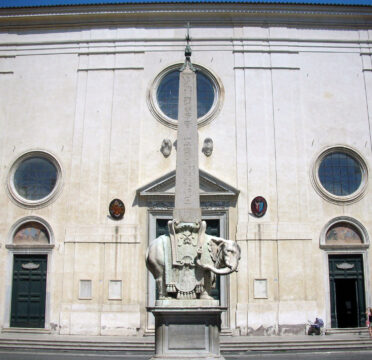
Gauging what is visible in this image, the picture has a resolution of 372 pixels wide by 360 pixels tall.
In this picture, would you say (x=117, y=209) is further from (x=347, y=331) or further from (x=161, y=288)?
(x=161, y=288)

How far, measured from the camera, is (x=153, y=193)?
19266 millimetres

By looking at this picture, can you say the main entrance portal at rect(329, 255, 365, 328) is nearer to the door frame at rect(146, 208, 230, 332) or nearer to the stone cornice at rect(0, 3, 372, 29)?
the door frame at rect(146, 208, 230, 332)

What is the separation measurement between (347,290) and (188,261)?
11.6m

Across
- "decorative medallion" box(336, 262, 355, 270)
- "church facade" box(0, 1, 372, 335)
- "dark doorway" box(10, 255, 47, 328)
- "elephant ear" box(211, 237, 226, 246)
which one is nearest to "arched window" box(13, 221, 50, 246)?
"church facade" box(0, 1, 372, 335)

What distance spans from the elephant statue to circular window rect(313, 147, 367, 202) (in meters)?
11.0

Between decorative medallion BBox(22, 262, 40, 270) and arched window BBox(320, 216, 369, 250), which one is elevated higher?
arched window BBox(320, 216, 369, 250)

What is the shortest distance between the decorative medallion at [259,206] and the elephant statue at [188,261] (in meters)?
9.62

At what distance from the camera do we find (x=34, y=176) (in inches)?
806

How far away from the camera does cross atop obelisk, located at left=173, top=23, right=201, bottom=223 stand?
10.1 m

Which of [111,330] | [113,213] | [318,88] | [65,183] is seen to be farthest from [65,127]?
[318,88]

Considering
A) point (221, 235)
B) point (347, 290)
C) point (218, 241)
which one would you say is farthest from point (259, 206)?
point (218, 241)

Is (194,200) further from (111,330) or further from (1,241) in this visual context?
(1,241)

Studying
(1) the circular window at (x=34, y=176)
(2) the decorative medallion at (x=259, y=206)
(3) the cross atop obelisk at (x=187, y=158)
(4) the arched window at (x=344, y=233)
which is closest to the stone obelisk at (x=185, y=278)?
(3) the cross atop obelisk at (x=187, y=158)

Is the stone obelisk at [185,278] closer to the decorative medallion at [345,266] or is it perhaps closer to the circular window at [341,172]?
the circular window at [341,172]
